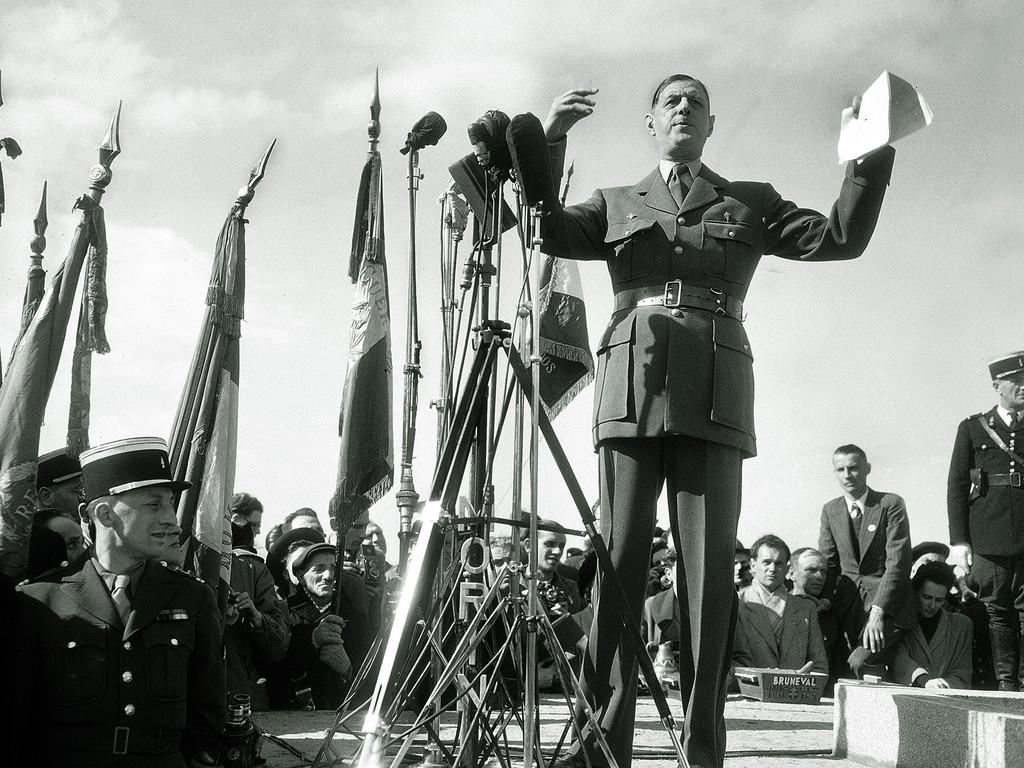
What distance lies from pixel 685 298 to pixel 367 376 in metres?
3.58

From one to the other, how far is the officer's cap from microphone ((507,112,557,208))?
10.7 ft

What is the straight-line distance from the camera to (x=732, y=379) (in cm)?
360

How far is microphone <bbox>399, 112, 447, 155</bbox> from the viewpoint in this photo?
233 inches

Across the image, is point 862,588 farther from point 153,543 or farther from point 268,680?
point 153,543

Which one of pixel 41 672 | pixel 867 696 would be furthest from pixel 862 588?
pixel 41 672

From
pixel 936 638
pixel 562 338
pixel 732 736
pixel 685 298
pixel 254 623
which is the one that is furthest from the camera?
pixel 936 638

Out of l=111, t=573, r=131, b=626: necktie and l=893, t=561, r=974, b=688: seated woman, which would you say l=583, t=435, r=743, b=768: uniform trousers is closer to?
l=111, t=573, r=131, b=626: necktie

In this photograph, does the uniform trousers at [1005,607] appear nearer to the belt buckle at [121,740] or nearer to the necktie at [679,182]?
the necktie at [679,182]

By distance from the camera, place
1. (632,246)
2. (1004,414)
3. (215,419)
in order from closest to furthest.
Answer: (632,246) → (215,419) → (1004,414)

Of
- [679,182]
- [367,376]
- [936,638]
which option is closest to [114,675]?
[679,182]

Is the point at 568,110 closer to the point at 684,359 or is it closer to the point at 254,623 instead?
the point at 684,359

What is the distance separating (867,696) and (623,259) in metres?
2.01

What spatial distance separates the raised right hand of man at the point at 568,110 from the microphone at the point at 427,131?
7.99 ft

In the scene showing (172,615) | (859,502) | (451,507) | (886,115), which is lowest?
(172,615)
